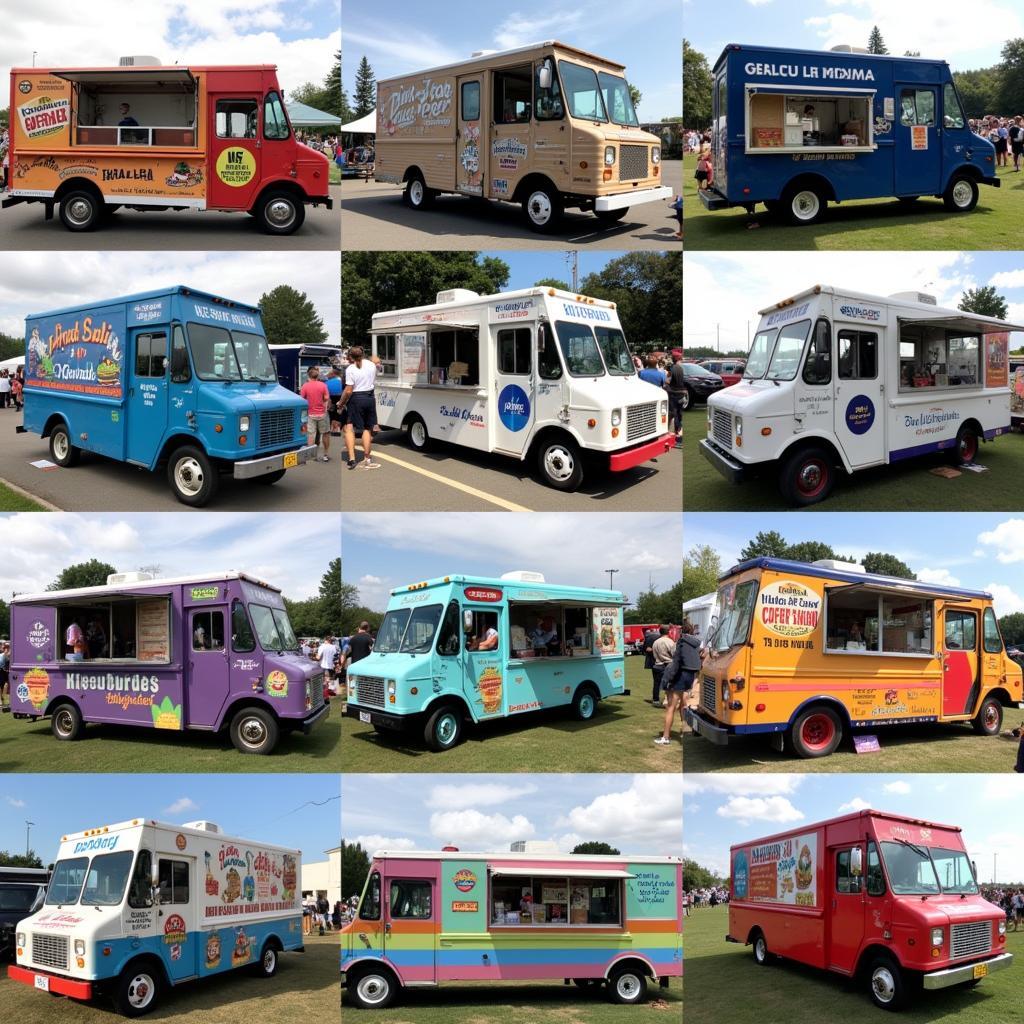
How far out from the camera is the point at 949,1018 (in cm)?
672

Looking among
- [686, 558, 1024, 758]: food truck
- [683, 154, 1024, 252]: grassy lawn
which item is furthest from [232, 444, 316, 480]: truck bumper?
[683, 154, 1024, 252]: grassy lawn

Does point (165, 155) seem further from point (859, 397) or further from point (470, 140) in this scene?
point (859, 397)

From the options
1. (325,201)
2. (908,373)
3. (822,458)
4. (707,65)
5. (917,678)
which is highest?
(707,65)

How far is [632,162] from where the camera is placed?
37.2 feet

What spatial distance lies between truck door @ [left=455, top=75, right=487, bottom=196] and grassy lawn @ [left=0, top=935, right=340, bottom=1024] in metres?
11.0

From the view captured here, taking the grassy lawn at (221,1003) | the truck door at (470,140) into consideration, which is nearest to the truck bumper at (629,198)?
the truck door at (470,140)

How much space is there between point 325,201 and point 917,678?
10.3 metres

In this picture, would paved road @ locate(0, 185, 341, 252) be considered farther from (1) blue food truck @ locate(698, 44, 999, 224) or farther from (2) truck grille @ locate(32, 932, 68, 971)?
(2) truck grille @ locate(32, 932, 68, 971)

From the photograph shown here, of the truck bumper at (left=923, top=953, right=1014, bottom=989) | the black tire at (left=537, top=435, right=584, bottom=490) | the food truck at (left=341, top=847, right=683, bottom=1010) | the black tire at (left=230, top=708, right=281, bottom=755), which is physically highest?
the black tire at (left=537, top=435, right=584, bottom=490)

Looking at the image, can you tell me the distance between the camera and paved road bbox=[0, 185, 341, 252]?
1088cm

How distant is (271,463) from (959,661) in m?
8.78

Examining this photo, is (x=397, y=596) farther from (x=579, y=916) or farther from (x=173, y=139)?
(x=173, y=139)

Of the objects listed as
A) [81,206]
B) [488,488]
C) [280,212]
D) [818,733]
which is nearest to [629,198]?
[488,488]

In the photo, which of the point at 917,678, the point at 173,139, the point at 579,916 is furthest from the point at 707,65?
the point at 579,916
